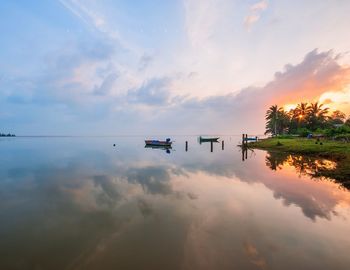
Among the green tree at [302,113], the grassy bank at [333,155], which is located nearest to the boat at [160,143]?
the grassy bank at [333,155]

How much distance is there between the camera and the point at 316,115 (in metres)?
66.4

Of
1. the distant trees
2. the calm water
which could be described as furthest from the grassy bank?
the distant trees

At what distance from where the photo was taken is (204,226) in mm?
9766

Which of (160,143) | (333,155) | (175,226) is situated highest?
(333,155)

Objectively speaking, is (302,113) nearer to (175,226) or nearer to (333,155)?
(333,155)

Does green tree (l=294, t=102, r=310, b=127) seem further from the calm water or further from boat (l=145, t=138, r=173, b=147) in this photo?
the calm water

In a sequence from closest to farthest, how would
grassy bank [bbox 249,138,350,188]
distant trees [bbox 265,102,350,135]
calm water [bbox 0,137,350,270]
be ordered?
calm water [bbox 0,137,350,270], grassy bank [bbox 249,138,350,188], distant trees [bbox 265,102,350,135]

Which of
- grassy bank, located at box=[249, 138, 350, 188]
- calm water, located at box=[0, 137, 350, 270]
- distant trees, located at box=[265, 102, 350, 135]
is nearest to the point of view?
calm water, located at box=[0, 137, 350, 270]

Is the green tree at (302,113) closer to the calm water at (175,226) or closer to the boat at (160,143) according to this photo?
the boat at (160,143)

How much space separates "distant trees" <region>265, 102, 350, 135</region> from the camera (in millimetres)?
64812

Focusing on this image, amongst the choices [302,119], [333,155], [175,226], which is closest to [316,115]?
[302,119]

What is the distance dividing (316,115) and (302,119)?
166 inches

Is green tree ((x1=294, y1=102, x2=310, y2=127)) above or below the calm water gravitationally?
above

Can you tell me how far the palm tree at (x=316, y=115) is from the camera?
213ft
